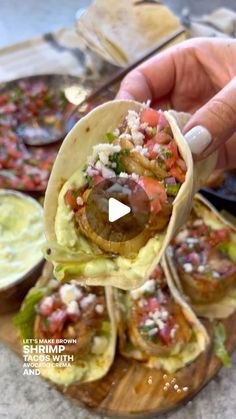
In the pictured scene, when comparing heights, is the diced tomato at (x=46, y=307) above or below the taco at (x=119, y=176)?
below

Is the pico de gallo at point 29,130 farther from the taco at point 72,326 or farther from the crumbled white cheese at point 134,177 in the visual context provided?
the crumbled white cheese at point 134,177

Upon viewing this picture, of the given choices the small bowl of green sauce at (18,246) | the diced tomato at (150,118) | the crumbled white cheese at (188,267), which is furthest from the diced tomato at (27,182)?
the diced tomato at (150,118)

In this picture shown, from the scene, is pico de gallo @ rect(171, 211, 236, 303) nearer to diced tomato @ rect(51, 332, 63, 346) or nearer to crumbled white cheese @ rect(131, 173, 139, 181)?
diced tomato @ rect(51, 332, 63, 346)

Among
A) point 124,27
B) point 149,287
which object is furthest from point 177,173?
point 124,27

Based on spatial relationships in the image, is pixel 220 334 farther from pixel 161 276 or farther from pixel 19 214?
pixel 19 214

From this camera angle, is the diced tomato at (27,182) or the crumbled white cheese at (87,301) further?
the diced tomato at (27,182)

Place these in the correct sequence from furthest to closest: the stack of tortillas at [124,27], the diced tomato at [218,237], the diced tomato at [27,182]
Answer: the stack of tortillas at [124,27], the diced tomato at [27,182], the diced tomato at [218,237]
